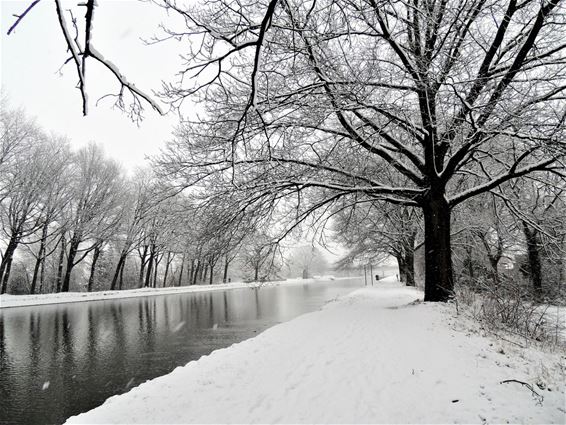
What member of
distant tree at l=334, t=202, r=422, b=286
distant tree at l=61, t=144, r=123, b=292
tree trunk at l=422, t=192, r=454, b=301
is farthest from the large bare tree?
distant tree at l=61, t=144, r=123, b=292

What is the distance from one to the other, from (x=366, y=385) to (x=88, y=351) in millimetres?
8200

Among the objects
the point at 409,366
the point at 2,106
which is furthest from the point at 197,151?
the point at 2,106

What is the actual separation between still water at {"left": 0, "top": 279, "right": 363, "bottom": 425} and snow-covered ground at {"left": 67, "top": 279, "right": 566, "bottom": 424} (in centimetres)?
146

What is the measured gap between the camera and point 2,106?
21266mm

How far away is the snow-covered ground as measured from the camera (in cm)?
389

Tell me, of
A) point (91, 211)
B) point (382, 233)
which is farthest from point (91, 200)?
point (382, 233)

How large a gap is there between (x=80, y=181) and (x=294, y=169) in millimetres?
23853

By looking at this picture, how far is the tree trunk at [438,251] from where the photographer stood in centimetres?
1018

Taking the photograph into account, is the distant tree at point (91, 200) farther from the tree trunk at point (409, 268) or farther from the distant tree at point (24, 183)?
the tree trunk at point (409, 268)

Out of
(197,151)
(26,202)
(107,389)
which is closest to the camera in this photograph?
(107,389)

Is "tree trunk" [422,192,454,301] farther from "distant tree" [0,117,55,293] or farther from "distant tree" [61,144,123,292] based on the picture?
"distant tree" [61,144,123,292]

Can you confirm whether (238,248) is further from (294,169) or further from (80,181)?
(80,181)

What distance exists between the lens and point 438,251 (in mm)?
10273

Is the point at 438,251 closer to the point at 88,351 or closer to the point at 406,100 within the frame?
the point at 406,100
